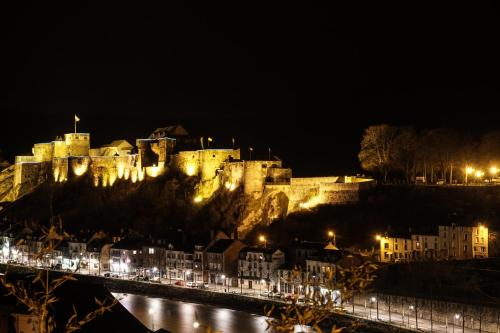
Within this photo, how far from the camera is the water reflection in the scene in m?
32.4

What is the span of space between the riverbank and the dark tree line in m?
15.4

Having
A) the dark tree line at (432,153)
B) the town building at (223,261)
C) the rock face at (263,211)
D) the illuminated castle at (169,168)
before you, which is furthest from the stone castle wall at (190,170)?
the town building at (223,261)

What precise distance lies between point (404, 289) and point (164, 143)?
31620 millimetres

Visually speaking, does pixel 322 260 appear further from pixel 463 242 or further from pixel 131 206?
pixel 131 206

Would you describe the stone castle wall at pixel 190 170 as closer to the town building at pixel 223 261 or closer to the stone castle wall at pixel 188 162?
the stone castle wall at pixel 188 162

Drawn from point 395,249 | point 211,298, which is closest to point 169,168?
point 211,298

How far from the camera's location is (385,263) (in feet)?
115

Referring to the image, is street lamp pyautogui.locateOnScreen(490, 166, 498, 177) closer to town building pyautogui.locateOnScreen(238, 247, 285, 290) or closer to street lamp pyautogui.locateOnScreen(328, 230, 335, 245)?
street lamp pyautogui.locateOnScreen(328, 230, 335, 245)

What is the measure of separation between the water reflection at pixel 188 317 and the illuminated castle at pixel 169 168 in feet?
38.8

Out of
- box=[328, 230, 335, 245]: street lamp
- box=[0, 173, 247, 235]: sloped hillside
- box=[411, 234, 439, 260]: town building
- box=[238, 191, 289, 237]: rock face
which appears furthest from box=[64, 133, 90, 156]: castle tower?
box=[411, 234, 439, 260]: town building

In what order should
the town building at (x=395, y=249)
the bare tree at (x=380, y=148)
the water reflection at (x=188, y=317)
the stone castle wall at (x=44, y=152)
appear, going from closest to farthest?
the water reflection at (x=188, y=317), the town building at (x=395, y=249), the bare tree at (x=380, y=148), the stone castle wall at (x=44, y=152)

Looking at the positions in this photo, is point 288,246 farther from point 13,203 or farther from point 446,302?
point 13,203

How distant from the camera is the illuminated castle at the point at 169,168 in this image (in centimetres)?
4631

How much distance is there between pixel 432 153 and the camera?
4541 centimetres
